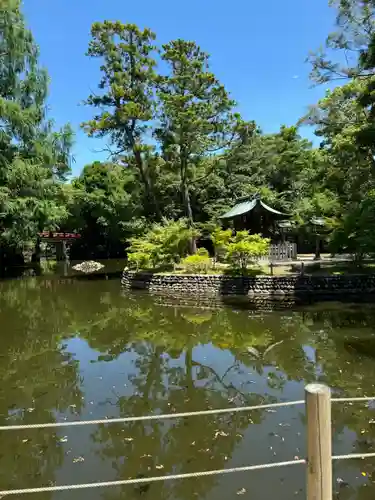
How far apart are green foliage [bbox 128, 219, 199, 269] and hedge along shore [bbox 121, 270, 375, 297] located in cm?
174

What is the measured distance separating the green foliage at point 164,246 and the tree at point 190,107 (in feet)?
16.1

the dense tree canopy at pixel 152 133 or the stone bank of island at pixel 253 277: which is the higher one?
the dense tree canopy at pixel 152 133

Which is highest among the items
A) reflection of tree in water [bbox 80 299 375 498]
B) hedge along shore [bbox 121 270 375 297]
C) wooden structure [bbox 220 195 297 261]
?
wooden structure [bbox 220 195 297 261]

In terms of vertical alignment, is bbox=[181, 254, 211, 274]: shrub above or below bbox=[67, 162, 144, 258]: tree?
below

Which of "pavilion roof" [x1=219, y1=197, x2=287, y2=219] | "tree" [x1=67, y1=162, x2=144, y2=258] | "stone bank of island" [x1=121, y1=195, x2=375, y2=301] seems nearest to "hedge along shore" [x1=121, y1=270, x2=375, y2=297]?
"stone bank of island" [x1=121, y1=195, x2=375, y2=301]

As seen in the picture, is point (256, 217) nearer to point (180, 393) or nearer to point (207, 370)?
point (207, 370)

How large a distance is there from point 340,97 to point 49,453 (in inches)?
704

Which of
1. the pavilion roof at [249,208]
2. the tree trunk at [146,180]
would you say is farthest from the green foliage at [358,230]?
the tree trunk at [146,180]

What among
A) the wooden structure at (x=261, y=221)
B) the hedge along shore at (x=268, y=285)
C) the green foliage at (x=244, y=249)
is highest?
the wooden structure at (x=261, y=221)

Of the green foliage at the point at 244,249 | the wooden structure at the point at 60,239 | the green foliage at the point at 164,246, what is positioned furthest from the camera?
the wooden structure at the point at 60,239

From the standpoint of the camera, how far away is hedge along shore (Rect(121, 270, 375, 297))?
15.3 m

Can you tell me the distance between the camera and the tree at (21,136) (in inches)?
820

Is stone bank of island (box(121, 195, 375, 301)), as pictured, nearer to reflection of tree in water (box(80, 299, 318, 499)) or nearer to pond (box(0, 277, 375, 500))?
pond (box(0, 277, 375, 500))

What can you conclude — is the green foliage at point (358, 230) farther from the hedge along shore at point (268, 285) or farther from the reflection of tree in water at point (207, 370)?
the reflection of tree in water at point (207, 370)
